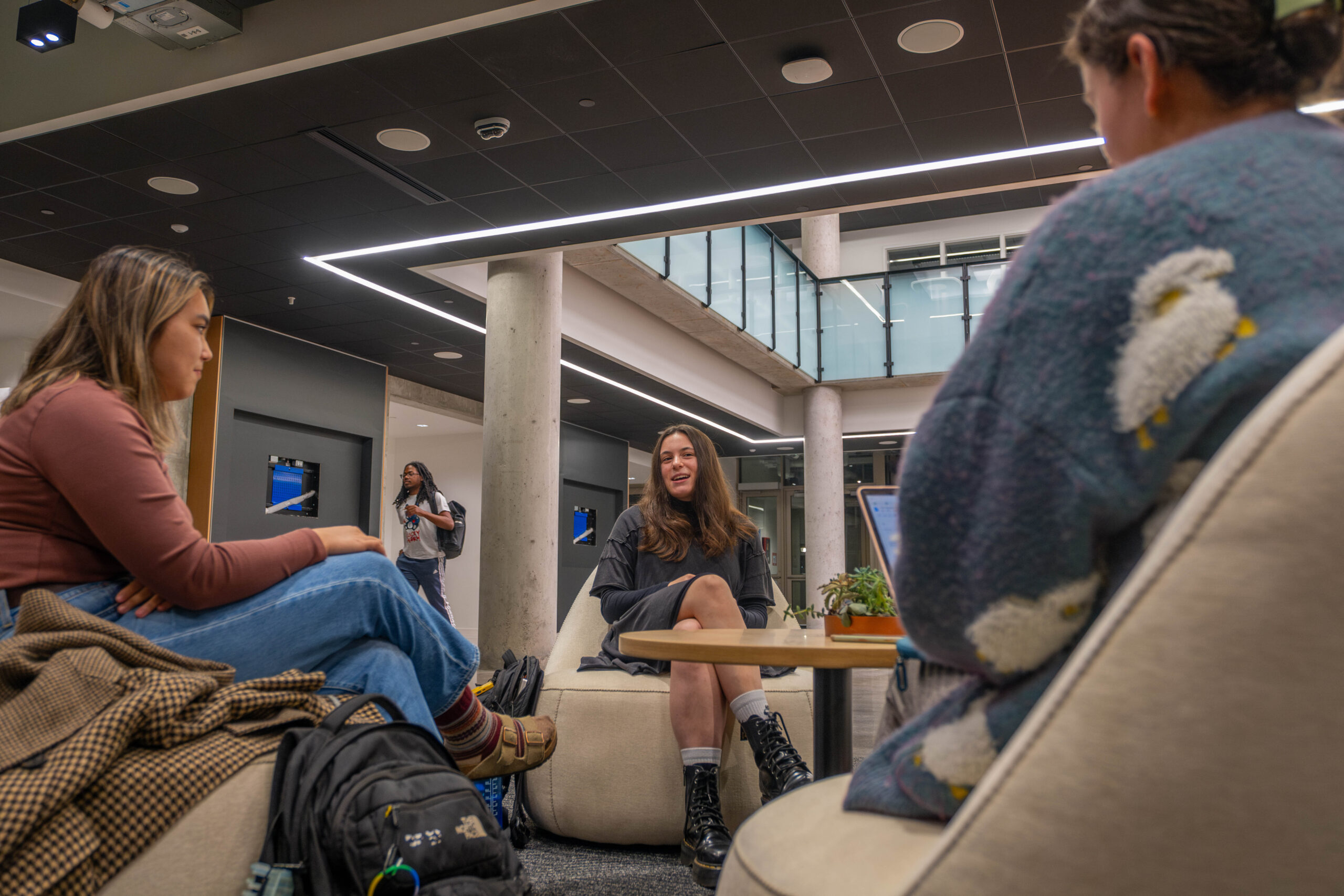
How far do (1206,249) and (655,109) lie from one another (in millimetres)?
4401

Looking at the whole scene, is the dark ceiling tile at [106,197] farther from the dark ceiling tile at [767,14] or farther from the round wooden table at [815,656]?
the round wooden table at [815,656]

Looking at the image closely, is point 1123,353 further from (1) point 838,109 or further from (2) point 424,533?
(2) point 424,533

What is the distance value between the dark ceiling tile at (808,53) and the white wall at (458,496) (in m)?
9.95

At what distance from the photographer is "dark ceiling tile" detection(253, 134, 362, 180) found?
4.94m

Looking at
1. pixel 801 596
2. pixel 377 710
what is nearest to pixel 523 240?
pixel 377 710

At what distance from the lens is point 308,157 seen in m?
5.11

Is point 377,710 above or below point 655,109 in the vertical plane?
below

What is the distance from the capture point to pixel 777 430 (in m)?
13.5

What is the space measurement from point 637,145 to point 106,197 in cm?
331

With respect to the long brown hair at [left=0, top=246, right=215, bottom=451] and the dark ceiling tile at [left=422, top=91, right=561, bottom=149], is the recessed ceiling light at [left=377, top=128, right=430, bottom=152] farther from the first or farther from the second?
the long brown hair at [left=0, top=246, right=215, bottom=451]

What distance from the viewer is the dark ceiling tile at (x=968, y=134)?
4801 millimetres

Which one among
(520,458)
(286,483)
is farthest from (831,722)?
(286,483)

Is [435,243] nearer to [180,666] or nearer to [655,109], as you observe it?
[655,109]

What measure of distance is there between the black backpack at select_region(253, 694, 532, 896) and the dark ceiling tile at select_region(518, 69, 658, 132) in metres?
3.75
